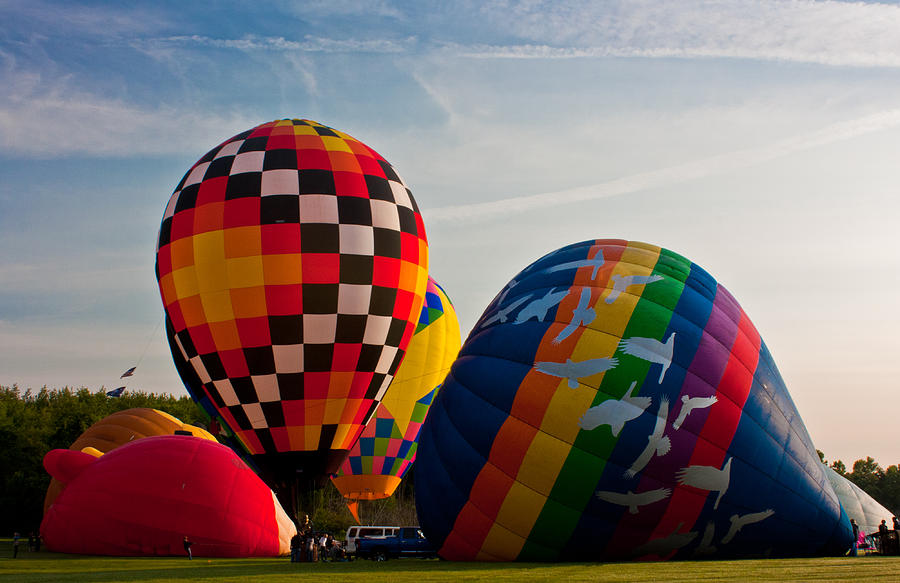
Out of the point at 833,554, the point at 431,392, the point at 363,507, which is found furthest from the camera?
the point at 363,507

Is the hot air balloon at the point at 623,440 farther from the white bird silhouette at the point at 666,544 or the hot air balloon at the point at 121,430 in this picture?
the hot air balloon at the point at 121,430

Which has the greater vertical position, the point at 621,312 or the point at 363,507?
the point at 621,312

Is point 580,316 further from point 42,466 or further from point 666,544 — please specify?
point 42,466

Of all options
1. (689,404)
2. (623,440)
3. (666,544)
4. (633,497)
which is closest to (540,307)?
(623,440)

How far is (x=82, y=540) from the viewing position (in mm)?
16734

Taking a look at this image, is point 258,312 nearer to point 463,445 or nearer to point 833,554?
point 463,445

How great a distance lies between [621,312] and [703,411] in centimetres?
158

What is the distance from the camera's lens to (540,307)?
36.8 feet

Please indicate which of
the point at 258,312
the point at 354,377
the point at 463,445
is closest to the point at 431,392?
the point at 354,377

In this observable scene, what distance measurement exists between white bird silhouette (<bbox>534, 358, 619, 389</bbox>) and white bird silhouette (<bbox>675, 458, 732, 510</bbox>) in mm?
1537

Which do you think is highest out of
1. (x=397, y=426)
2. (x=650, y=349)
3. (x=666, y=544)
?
(x=650, y=349)

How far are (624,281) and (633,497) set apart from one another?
2844 mm

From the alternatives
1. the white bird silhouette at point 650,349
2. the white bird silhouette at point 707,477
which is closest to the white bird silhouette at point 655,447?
the white bird silhouette at point 707,477

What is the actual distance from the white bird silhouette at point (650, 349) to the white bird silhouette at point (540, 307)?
3.59 feet
